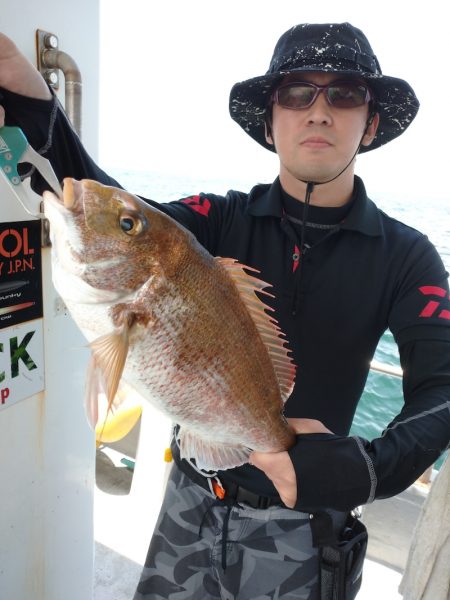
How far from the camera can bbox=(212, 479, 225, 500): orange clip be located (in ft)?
5.16

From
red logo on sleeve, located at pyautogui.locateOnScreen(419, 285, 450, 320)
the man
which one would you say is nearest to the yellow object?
the man

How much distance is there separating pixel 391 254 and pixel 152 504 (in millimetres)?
2352

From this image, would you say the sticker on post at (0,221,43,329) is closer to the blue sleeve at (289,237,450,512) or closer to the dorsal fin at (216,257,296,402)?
the dorsal fin at (216,257,296,402)

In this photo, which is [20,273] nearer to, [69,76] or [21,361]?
[21,361]

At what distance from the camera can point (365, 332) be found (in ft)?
5.07

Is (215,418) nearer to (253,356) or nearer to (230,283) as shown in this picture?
(253,356)

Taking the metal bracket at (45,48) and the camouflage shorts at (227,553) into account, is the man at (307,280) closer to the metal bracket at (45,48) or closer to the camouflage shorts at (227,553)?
the camouflage shorts at (227,553)

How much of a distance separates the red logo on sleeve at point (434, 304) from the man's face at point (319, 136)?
528mm

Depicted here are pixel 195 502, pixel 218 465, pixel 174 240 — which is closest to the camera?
pixel 174 240

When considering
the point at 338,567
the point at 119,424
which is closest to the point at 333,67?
the point at 338,567

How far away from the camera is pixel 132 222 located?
3.20 feet

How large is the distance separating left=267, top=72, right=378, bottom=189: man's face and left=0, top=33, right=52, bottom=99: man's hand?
32.5 inches

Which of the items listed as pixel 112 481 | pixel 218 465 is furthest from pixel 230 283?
pixel 112 481

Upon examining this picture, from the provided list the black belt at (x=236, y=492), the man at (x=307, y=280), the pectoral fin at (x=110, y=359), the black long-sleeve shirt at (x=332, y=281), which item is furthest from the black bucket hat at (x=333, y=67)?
the black belt at (x=236, y=492)
